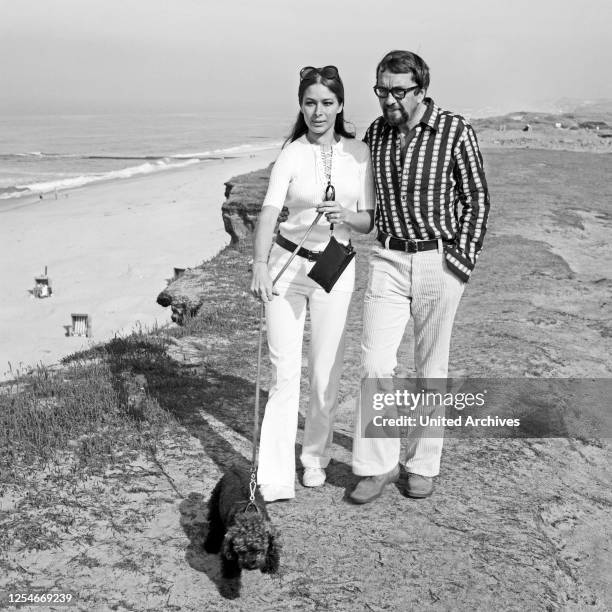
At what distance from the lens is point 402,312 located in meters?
4.00

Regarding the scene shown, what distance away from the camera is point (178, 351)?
6820 millimetres

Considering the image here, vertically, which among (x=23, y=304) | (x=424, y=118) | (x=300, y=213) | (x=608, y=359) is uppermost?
(x=424, y=118)

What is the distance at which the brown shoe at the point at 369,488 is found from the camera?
411 centimetres

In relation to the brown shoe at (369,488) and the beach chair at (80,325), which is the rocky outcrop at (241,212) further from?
the brown shoe at (369,488)

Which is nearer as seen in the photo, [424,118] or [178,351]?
[424,118]

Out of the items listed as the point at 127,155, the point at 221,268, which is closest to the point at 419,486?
the point at 221,268

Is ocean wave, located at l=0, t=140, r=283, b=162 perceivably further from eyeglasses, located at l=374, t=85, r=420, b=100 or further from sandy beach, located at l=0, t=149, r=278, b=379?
eyeglasses, located at l=374, t=85, r=420, b=100

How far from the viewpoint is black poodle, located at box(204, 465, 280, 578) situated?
3148mm

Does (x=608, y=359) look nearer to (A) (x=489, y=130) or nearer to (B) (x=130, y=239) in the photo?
(B) (x=130, y=239)

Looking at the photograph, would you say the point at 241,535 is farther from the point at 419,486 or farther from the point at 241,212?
the point at 241,212

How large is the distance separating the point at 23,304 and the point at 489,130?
29684mm

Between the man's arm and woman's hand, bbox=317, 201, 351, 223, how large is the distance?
2.02 feet

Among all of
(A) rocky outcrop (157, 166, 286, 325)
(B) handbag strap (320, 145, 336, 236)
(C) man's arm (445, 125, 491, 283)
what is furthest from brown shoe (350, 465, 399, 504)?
(A) rocky outcrop (157, 166, 286, 325)

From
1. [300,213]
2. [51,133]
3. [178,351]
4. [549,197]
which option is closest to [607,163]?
[549,197]
